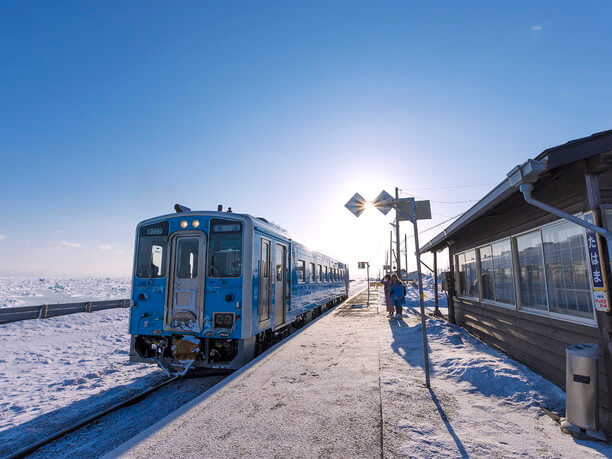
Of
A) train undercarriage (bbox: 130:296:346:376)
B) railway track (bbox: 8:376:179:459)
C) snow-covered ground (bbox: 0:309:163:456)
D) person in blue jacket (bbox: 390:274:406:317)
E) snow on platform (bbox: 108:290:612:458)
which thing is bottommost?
snow-covered ground (bbox: 0:309:163:456)

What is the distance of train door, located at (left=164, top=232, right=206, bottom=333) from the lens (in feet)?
20.8

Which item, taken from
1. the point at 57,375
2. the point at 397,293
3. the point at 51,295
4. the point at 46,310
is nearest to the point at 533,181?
the point at 57,375

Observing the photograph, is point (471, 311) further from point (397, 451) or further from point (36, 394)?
point (36, 394)

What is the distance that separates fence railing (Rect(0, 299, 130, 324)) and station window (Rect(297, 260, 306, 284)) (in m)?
10.0

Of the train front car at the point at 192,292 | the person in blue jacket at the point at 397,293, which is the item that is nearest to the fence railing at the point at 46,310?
the train front car at the point at 192,292

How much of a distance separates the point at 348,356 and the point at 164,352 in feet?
12.0

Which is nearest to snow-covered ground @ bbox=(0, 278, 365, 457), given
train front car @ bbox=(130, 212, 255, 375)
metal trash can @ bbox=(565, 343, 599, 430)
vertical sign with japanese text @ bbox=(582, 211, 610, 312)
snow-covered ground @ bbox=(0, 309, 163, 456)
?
snow-covered ground @ bbox=(0, 309, 163, 456)

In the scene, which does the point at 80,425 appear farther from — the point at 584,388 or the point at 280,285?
the point at 584,388

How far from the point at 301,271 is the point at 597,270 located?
25.9 ft

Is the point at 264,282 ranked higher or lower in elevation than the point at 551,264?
lower

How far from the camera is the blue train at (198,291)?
247 inches

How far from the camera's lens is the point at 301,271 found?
35.3 ft

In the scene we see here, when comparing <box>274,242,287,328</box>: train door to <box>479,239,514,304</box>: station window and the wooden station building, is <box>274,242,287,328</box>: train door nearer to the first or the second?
Answer: the wooden station building

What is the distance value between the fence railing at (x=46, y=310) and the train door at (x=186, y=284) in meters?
9.26
